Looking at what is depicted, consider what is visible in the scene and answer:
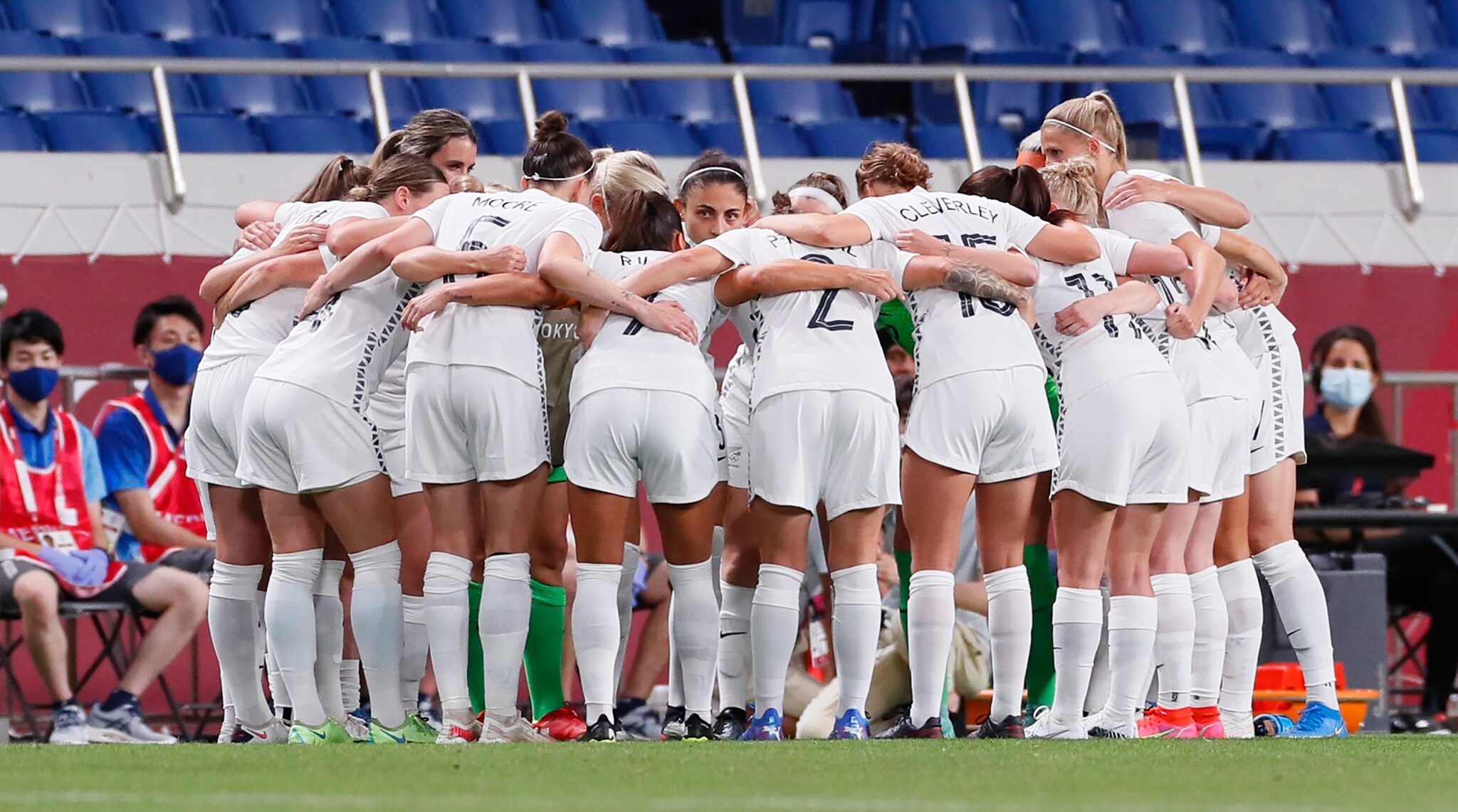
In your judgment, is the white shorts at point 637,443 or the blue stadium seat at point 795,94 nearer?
the white shorts at point 637,443

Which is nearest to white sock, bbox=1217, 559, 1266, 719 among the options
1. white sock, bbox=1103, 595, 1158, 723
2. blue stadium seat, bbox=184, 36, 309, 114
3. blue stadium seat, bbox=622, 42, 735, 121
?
white sock, bbox=1103, 595, 1158, 723

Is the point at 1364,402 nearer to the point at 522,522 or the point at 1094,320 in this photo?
the point at 1094,320

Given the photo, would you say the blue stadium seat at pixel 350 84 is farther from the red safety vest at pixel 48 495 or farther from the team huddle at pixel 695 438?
the team huddle at pixel 695 438

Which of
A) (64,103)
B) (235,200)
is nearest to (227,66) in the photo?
(235,200)

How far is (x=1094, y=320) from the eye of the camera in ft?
22.5

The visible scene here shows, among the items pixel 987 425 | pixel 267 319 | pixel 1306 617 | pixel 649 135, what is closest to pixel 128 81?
pixel 649 135

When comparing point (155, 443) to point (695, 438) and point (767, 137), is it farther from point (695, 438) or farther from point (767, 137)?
point (767, 137)

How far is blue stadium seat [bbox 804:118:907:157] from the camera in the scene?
13453mm

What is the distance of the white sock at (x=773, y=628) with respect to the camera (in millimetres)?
6535

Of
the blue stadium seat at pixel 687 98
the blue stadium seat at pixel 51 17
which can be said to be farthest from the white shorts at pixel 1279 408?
the blue stadium seat at pixel 51 17

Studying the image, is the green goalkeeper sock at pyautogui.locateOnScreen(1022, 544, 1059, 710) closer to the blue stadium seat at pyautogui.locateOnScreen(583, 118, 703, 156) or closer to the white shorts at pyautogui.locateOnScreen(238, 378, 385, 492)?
the white shorts at pyautogui.locateOnScreen(238, 378, 385, 492)

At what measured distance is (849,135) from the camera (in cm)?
1366

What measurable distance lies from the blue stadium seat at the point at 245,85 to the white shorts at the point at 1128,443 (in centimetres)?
715

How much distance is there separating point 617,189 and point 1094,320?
163cm
